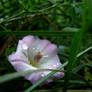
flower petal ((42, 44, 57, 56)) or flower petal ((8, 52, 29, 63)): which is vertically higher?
flower petal ((8, 52, 29, 63))

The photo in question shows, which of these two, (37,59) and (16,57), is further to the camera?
(37,59)

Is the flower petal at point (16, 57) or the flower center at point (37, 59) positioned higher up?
the flower petal at point (16, 57)

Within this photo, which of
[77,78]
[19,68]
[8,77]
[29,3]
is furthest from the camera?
[29,3]

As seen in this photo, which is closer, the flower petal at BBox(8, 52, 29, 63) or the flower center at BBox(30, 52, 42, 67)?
the flower petal at BBox(8, 52, 29, 63)

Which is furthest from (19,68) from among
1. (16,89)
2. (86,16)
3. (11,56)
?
(86,16)

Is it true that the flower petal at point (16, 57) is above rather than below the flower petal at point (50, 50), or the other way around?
above

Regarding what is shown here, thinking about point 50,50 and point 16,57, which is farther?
point 50,50

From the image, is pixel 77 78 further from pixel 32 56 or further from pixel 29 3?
pixel 29 3

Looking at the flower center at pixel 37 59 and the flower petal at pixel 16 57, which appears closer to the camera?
the flower petal at pixel 16 57

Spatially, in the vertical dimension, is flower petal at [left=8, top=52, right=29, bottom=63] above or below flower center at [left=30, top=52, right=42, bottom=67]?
above

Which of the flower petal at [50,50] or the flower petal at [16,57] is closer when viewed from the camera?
the flower petal at [16,57]

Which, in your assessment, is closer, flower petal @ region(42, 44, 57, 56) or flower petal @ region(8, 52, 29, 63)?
flower petal @ region(8, 52, 29, 63)
